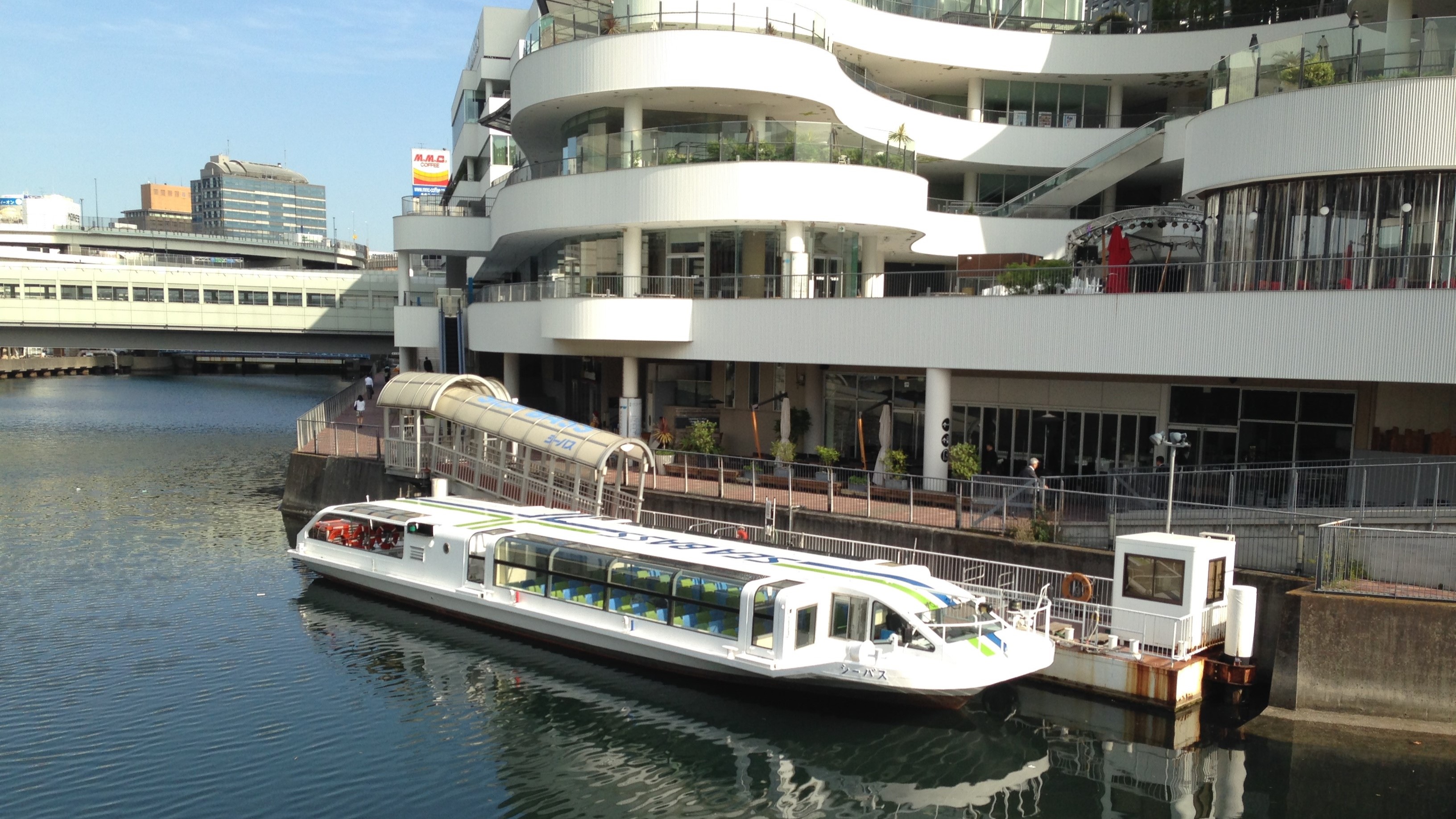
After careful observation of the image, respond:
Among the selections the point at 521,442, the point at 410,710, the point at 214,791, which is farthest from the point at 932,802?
the point at 521,442

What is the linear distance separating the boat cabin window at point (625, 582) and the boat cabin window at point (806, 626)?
56cm

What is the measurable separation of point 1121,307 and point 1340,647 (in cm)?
1075

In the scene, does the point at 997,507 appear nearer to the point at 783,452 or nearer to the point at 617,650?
the point at 783,452

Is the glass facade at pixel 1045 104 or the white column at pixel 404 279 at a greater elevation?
the glass facade at pixel 1045 104

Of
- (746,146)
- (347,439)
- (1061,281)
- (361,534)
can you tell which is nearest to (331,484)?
(347,439)

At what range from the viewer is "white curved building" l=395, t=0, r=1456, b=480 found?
992 inches

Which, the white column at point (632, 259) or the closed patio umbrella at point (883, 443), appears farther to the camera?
the white column at point (632, 259)

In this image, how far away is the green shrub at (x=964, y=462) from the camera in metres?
→ 29.3

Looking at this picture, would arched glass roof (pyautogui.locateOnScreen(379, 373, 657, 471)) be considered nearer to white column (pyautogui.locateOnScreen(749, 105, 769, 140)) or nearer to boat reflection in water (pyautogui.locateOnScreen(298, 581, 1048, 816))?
boat reflection in water (pyautogui.locateOnScreen(298, 581, 1048, 816))

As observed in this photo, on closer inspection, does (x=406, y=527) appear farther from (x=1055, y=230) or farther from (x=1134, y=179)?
(x=1134, y=179)

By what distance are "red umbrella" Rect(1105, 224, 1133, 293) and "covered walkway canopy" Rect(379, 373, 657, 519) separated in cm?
1342

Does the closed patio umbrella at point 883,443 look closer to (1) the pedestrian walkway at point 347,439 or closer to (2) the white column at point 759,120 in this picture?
(2) the white column at point 759,120

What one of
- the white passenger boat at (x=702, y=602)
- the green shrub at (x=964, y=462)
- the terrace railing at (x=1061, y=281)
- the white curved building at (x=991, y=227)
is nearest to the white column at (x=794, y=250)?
the white curved building at (x=991, y=227)

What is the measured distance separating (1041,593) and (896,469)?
8919 millimetres
